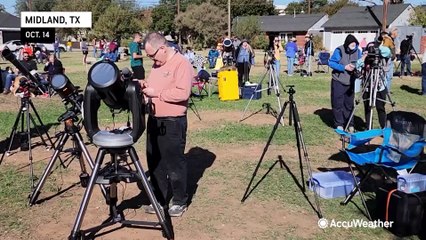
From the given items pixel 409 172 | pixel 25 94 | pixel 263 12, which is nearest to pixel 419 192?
pixel 409 172

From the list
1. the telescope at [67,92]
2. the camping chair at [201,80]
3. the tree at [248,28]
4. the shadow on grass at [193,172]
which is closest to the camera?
the telescope at [67,92]

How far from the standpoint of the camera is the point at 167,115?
443 cm

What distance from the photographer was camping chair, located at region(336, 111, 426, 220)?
4.70 metres

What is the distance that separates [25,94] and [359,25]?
154 feet

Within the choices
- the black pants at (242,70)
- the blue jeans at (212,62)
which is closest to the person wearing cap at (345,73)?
the black pants at (242,70)

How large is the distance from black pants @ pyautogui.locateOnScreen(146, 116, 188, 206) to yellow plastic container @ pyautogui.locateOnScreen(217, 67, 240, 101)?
7558mm

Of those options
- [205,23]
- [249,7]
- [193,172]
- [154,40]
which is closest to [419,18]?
[205,23]

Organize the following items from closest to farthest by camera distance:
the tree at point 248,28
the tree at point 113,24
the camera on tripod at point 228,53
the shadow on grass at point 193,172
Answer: the shadow on grass at point 193,172, the camera on tripod at point 228,53, the tree at point 113,24, the tree at point 248,28

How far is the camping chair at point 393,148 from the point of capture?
15.4 ft

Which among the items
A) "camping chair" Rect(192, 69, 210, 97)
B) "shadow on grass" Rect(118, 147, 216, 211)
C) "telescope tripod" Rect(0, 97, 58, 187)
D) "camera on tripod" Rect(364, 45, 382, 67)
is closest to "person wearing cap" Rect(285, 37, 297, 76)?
"camping chair" Rect(192, 69, 210, 97)

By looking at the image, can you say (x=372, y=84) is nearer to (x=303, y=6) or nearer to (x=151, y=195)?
(x=151, y=195)

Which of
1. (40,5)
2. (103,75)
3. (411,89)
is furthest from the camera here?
(40,5)

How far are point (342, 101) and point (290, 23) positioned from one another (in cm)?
5593

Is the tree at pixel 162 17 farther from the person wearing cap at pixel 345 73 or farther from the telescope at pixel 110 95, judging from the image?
the telescope at pixel 110 95
